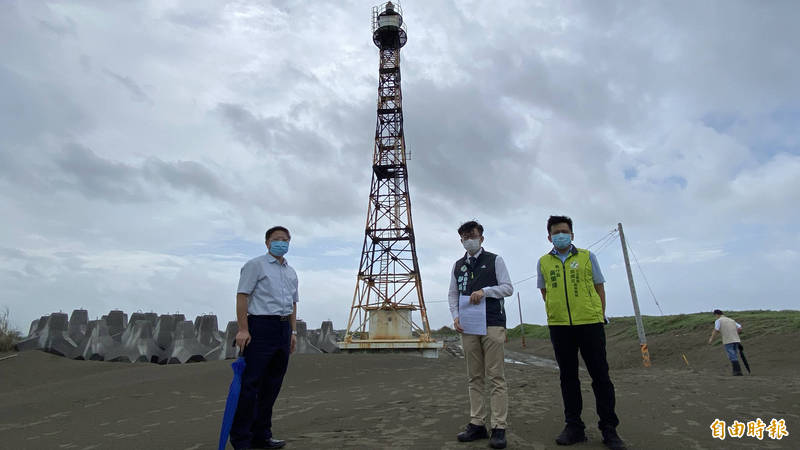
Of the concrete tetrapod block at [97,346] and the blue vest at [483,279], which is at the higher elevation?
the blue vest at [483,279]

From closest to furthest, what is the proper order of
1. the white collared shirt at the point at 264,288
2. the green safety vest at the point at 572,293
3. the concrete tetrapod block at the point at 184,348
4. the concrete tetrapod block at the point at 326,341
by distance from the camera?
the green safety vest at the point at 572,293
the white collared shirt at the point at 264,288
the concrete tetrapod block at the point at 184,348
the concrete tetrapod block at the point at 326,341

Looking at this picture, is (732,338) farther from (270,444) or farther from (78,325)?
(78,325)

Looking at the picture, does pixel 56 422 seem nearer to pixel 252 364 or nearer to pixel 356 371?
pixel 252 364

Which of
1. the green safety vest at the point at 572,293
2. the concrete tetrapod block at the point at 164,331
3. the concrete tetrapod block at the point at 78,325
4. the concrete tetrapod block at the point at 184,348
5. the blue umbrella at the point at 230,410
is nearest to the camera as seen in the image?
the blue umbrella at the point at 230,410

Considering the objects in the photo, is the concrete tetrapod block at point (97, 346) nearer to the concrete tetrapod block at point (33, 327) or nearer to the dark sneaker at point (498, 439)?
the concrete tetrapod block at point (33, 327)

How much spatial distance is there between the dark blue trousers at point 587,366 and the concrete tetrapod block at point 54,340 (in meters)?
15.8

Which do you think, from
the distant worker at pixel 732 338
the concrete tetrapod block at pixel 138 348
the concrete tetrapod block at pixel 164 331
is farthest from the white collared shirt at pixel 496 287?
the concrete tetrapod block at pixel 164 331

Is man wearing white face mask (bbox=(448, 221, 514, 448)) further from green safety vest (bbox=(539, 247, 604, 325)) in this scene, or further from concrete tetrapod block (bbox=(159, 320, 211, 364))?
concrete tetrapod block (bbox=(159, 320, 211, 364))

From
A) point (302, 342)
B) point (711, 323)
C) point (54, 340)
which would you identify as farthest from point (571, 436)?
point (711, 323)

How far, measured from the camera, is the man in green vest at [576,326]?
3.92m

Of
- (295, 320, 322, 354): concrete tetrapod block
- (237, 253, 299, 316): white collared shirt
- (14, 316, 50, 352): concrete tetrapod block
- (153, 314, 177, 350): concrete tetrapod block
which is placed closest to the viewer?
(237, 253, 299, 316): white collared shirt

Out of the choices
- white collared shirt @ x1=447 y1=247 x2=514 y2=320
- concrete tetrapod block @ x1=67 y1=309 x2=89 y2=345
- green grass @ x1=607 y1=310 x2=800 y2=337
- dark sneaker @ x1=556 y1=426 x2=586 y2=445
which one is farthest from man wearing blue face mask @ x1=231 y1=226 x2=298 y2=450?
green grass @ x1=607 y1=310 x2=800 y2=337

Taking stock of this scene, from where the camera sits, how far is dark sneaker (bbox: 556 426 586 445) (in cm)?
392

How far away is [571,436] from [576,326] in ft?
3.09
